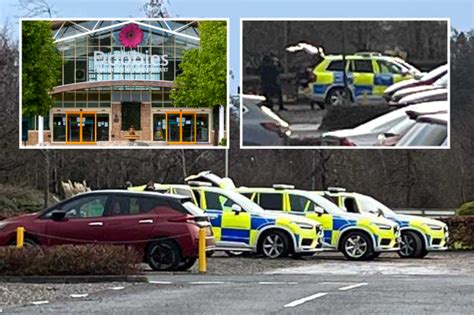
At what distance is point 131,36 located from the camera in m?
38.1

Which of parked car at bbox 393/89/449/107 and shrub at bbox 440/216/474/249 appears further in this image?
parked car at bbox 393/89/449/107

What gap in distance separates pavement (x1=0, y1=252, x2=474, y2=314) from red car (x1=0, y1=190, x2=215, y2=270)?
63 cm

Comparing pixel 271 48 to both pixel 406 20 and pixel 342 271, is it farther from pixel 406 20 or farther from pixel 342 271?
pixel 342 271

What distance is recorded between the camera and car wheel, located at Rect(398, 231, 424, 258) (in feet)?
102

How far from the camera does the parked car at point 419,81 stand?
3831cm

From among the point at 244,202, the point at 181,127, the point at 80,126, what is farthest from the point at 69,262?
the point at 80,126

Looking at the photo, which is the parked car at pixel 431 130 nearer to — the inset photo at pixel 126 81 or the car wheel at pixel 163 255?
the inset photo at pixel 126 81

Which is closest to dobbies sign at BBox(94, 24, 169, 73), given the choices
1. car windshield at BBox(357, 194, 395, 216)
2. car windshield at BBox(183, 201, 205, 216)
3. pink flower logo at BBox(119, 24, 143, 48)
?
pink flower logo at BBox(119, 24, 143, 48)

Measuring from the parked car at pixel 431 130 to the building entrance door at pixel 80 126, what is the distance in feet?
32.2

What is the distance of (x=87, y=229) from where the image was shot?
23.1 meters

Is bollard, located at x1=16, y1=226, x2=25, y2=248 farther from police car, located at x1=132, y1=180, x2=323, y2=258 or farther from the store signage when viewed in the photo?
the store signage

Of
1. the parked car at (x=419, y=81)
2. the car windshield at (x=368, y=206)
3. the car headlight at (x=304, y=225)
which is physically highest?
the parked car at (x=419, y=81)

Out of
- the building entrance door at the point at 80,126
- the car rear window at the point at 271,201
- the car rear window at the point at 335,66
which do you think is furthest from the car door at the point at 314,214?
the building entrance door at the point at 80,126

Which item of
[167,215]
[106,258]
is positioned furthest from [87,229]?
[106,258]
